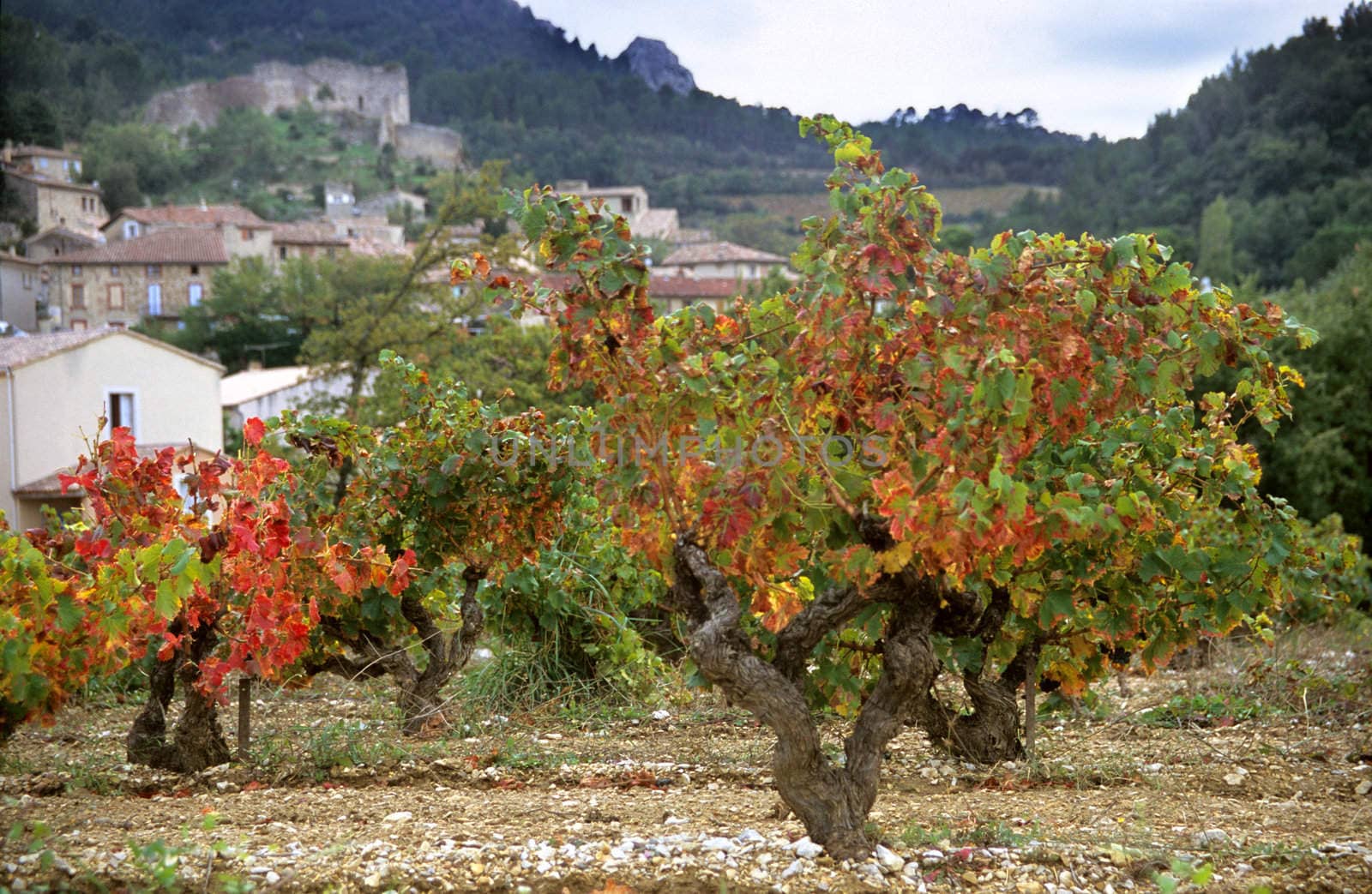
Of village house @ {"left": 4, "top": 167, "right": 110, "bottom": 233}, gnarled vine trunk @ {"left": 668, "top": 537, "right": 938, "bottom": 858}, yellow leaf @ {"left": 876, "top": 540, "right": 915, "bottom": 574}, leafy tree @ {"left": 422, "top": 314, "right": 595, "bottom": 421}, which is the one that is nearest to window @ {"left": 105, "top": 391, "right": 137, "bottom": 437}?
leafy tree @ {"left": 422, "top": 314, "right": 595, "bottom": 421}

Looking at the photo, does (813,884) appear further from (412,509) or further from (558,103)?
(558,103)

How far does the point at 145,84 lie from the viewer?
121 meters

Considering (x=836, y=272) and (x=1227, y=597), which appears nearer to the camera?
(x=836, y=272)

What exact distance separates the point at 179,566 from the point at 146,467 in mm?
1135

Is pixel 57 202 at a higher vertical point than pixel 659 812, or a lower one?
higher

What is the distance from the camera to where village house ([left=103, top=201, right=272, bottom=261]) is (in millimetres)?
63656

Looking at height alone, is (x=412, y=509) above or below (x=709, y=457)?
below

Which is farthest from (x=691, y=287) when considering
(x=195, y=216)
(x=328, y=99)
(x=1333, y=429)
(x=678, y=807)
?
(x=328, y=99)

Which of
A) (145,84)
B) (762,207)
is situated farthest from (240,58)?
(762,207)

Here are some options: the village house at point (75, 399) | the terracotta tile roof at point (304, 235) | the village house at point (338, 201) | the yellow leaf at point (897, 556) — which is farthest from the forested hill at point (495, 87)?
the yellow leaf at point (897, 556)

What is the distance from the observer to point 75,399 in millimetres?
23172

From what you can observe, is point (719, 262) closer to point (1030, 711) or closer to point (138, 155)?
point (138, 155)

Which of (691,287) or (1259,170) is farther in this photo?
(1259,170)

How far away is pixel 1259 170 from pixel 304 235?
2027 inches
